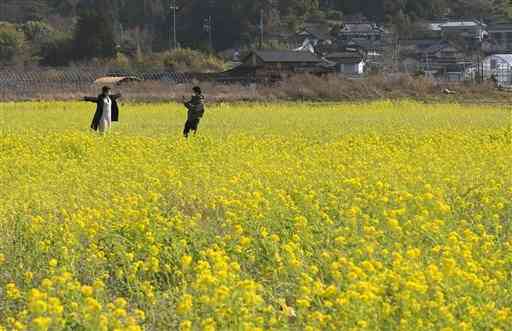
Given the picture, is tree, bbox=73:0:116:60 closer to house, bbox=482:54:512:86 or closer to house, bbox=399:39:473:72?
house, bbox=399:39:473:72

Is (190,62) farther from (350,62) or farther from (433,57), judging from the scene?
(433,57)

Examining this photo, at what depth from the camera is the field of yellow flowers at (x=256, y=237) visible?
4793 mm

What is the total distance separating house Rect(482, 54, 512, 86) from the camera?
5156 cm

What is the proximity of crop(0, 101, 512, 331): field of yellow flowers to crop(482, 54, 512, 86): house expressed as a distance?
38962mm

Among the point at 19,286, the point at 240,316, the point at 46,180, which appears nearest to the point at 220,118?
the point at 46,180

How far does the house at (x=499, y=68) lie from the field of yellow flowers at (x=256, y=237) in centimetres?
3896

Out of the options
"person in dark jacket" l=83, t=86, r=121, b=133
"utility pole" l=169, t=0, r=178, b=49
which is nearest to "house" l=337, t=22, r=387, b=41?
"utility pole" l=169, t=0, r=178, b=49

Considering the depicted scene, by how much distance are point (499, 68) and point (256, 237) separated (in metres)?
50.9

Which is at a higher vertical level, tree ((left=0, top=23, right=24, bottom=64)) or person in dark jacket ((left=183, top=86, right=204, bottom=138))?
person in dark jacket ((left=183, top=86, right=204, bottom=138))

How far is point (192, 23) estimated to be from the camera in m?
70.5

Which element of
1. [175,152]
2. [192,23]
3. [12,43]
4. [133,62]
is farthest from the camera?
[192,23]

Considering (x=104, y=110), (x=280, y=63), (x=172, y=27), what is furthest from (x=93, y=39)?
(x=104, y=110)

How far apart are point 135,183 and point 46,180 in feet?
3.47

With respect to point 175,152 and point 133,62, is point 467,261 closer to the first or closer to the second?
point 175,152
